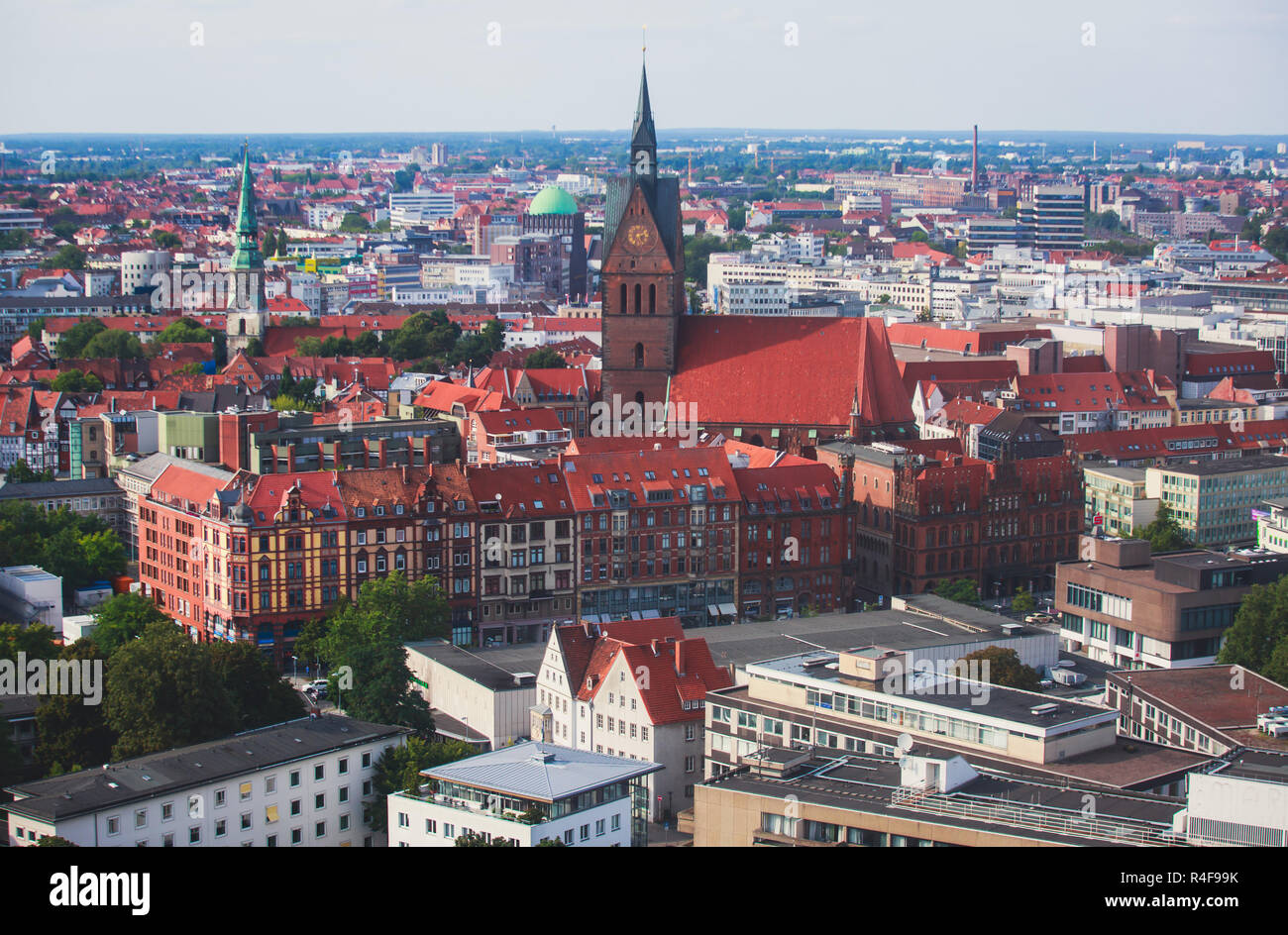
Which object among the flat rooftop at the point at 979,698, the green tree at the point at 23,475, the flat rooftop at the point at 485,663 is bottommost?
the green tree at the point at 23,475

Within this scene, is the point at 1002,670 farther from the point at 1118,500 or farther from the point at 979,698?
the point at 1118,500

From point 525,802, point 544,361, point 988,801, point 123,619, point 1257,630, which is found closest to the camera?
point 988,801

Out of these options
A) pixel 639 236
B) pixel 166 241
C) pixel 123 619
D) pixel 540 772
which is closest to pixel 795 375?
pixel 639 236

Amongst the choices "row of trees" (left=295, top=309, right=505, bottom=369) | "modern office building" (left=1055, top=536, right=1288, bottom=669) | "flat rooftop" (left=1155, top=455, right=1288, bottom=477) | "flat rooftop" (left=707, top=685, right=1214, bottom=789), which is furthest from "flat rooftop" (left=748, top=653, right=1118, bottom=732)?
"row of trees" (left=295, top=309, right=505, bottom=369)

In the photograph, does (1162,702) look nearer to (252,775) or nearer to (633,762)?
(633,762)

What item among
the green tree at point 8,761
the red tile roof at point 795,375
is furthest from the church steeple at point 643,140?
the green tree at point 8,761

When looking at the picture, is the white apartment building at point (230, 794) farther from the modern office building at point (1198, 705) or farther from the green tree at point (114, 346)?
the green tree at point (114, 346)
